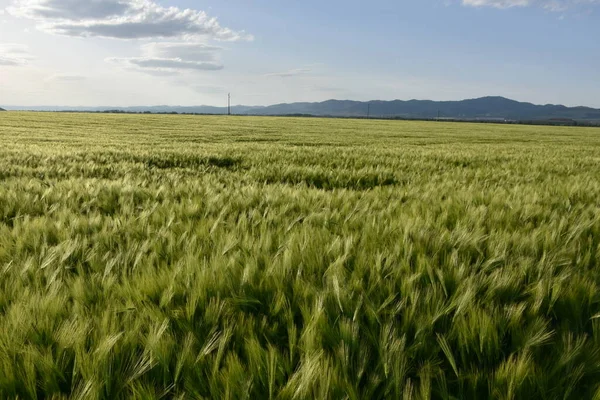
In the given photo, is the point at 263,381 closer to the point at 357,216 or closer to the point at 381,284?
the point at 381,284

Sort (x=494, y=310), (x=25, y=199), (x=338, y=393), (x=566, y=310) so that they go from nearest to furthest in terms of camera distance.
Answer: (x=338, y=393), (x=494, y=310), (x=566, y=310), (x=25, y=199)

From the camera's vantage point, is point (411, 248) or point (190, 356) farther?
point (411, 248)

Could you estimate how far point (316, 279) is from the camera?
54.7 inches

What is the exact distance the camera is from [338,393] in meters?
0.80

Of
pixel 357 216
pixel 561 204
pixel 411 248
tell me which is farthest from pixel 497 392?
pixel 561 204

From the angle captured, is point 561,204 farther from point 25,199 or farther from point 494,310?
point 25,199

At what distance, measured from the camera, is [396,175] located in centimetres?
557

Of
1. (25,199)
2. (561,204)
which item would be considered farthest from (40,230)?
(561,204)

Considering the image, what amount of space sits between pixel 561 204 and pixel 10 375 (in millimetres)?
3403

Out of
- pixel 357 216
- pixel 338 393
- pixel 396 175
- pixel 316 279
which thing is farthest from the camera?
pixel 396 175

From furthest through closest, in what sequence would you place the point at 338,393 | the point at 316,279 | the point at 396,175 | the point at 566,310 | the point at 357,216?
the point at 396,175, the point at 357,216, the point at 316,279, the point at 566,310, the point at 338,393

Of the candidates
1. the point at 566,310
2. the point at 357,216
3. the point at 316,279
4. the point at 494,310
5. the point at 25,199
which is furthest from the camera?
the point at 25,199

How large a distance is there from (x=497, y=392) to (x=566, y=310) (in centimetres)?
61

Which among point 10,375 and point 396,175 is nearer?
point 10,375
